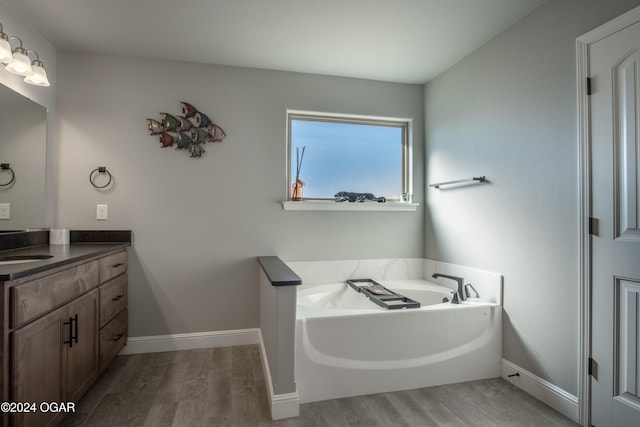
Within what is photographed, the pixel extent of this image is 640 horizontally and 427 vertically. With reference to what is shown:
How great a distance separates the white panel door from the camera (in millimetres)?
1532

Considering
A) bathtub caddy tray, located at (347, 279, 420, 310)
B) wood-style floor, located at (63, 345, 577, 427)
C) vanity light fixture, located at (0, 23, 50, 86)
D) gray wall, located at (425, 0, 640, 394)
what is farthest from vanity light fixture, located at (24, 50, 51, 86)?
gray wall, located at (425, 0, 640, 394)

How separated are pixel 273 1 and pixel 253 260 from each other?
1.93 m

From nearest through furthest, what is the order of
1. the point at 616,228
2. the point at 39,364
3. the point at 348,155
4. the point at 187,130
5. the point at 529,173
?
the point at 39,364 < the point at 616,228 < the point at 529,173 < the point at 187,130 < the point at 348,155

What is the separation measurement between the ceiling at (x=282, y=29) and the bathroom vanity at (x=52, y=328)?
1.52 meters

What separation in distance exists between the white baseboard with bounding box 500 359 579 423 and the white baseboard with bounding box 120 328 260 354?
75.4 inches

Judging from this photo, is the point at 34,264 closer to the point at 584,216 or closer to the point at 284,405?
the point at 284,405

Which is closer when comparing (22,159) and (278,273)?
(278,273)

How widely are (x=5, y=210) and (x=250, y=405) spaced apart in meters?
1.89

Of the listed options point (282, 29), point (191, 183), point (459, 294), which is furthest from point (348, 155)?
point (459, 294)

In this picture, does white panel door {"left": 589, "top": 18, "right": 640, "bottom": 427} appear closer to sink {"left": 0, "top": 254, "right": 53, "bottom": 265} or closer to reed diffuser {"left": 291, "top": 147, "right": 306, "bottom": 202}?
reed diffuser {"left": 291, "top": 147, "right": 306, "bottom": 202}

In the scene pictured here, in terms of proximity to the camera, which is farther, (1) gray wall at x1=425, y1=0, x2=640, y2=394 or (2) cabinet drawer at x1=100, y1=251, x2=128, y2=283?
(2) cabinet drawer at x1=100, y1=251, x2=128, y2=283

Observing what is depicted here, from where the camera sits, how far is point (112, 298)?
88.7 inches

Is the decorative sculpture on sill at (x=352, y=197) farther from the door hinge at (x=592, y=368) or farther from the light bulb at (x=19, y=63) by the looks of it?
the light bulb at (x=19, y=63)

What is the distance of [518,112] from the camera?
2143mm
